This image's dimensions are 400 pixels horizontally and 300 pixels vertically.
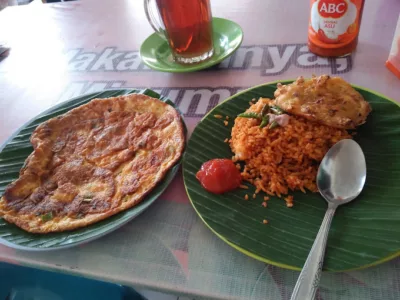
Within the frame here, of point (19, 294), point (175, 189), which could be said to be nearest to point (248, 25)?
point (175, 189)

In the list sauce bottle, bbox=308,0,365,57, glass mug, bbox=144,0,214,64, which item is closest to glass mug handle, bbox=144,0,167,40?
glass mug, bbox=144,0,214,64

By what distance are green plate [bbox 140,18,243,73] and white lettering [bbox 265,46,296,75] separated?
0.48 feet

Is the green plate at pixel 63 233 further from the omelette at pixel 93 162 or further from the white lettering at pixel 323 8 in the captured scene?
the white lettering at pixel 323 8

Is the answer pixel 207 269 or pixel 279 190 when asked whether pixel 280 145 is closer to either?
pixel 279 190

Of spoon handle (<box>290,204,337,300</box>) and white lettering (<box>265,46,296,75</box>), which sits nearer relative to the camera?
spoon handle (<box>290,204,337,300</box>)

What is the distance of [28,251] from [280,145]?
689mm

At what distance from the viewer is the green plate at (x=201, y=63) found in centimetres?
128

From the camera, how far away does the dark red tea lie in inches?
48.0

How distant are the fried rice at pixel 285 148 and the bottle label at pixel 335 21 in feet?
1.42

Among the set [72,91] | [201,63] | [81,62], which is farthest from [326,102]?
[81,62]

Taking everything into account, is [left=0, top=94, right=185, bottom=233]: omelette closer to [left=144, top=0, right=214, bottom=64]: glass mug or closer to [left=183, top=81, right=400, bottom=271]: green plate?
[left=183, top=81, right=400, bottom=271]: green plate

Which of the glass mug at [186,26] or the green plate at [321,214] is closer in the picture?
the green plate at [321,214]

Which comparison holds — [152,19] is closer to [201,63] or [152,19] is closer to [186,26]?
[186,26]

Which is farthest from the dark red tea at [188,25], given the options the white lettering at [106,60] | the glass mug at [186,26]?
the white lettering at [106,60]
